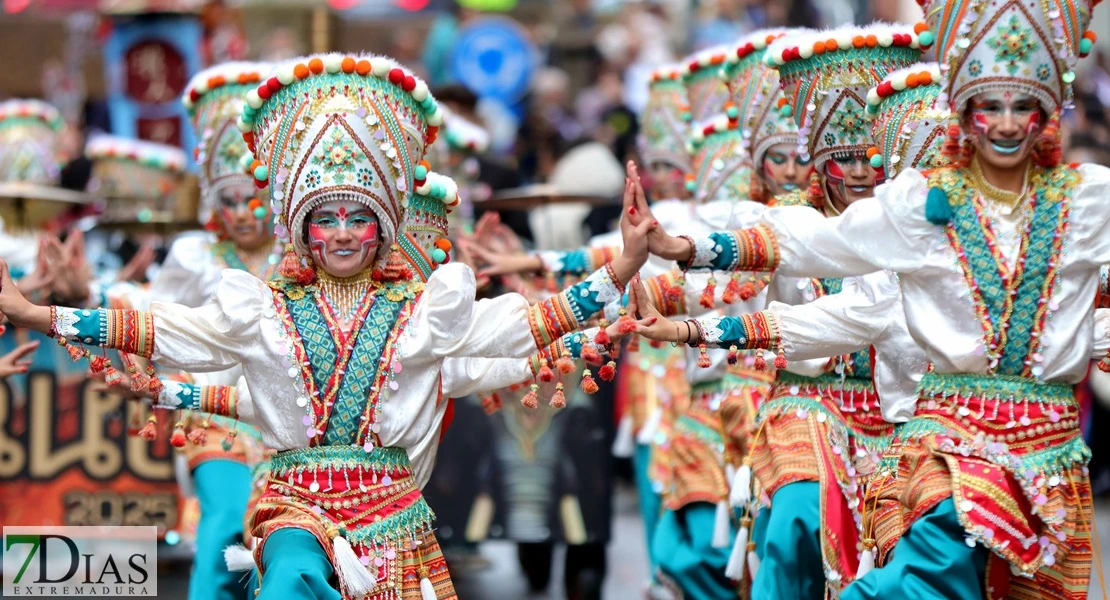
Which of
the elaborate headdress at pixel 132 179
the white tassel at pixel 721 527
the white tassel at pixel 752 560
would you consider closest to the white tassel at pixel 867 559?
the white tassel at pixel 752 560

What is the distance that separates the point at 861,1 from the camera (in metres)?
16.3

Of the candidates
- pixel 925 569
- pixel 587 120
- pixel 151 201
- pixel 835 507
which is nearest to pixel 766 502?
pixel 835 507

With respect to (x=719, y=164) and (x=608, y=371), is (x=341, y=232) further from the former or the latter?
(x=719, y=164)

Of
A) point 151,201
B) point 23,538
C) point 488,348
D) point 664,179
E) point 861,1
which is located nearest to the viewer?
point 488,348

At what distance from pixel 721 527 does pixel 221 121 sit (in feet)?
9.01

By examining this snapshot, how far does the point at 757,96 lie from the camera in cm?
717

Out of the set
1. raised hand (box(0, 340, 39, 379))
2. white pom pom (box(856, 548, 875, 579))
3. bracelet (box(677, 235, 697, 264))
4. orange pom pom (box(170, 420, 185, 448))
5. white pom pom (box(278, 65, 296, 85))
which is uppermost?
white pom pom (box(278, 65, 296, 85))

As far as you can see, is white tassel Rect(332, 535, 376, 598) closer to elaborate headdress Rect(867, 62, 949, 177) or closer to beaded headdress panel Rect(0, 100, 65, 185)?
elaborate headdress Rect(867, 62, 949, 177)

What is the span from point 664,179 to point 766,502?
11.3 feet

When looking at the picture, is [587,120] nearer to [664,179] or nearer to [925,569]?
[664,179]

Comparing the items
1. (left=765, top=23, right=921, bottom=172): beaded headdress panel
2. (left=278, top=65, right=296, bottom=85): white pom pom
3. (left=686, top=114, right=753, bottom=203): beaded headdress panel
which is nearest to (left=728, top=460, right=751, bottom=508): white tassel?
(left=765, top=23, right=921, bottom=172): beaded headdress panel

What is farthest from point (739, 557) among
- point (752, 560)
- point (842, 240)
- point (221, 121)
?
→ point (221, 121)

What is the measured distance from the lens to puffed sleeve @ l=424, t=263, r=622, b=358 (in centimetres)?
561

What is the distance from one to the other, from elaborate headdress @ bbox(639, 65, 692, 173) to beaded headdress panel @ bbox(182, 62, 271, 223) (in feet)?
8.74
